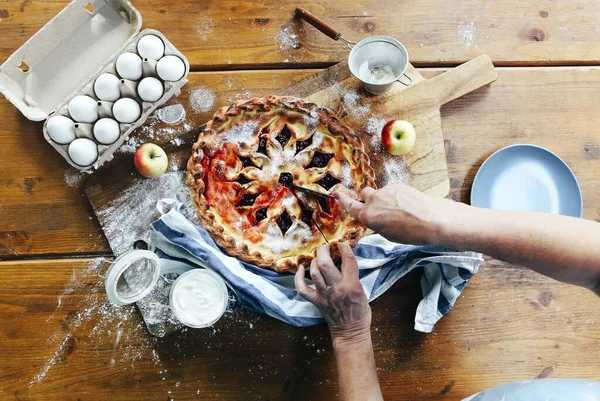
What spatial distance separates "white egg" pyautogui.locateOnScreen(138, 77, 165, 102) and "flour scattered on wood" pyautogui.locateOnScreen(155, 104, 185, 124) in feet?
0.41

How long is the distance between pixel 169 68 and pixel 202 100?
200 millimetres

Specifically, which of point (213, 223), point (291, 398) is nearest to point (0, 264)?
point (213, 223)

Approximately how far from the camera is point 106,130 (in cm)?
168

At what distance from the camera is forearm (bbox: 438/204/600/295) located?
1.21 meters

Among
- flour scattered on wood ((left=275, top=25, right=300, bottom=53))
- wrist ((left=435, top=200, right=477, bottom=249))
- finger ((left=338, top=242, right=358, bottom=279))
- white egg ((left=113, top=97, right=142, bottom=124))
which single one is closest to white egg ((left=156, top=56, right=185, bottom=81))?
white egg ((left=113, top=97, right=142, bottom=124))

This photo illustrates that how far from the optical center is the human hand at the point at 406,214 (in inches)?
51.1

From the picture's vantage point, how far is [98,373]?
1.78m

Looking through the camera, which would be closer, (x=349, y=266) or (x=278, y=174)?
(x=349, y=266)

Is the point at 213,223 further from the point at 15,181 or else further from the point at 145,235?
the point at 15,181

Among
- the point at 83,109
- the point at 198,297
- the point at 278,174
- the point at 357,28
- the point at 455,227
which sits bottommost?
the point at 198,297

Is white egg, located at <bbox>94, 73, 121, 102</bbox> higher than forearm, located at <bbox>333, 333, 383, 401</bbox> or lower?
higher

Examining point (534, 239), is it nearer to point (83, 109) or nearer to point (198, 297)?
point (198, 297)

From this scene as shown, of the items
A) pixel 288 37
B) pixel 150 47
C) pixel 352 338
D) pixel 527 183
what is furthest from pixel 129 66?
pixel 527 183

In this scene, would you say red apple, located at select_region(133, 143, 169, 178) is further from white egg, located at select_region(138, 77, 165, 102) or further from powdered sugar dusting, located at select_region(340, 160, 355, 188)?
powdered sugar dusting, located at select_region(340, 160, 355, 188)
